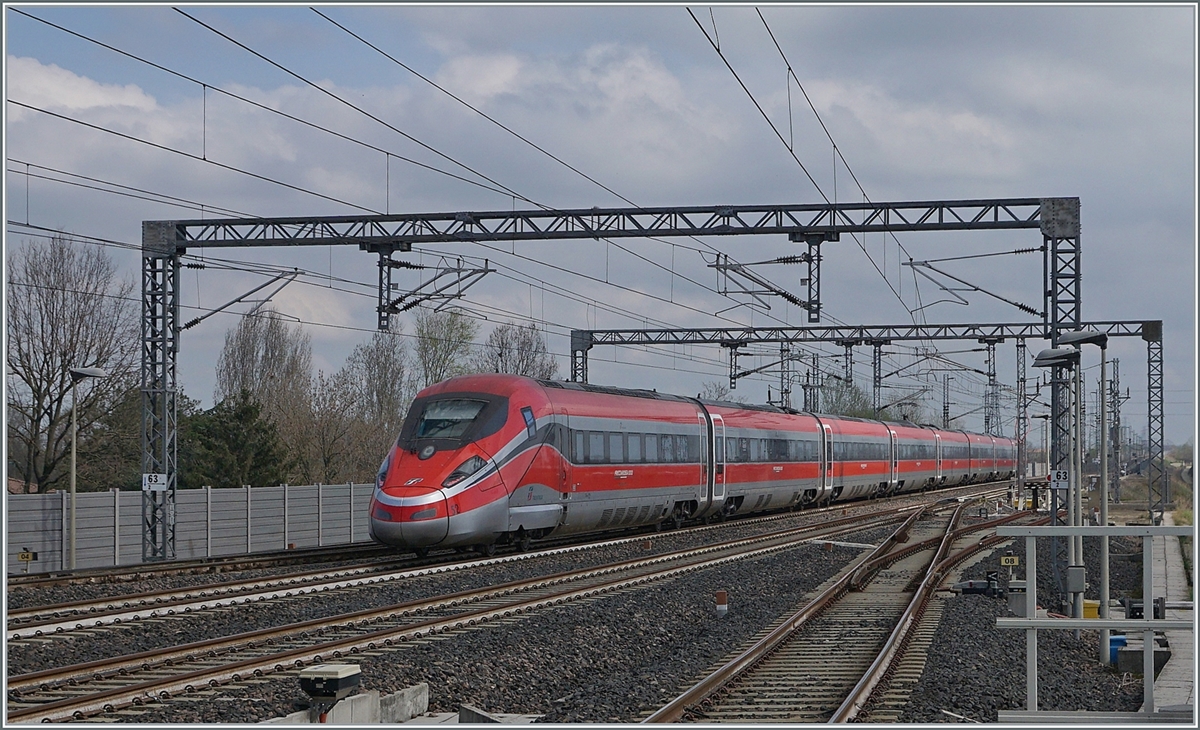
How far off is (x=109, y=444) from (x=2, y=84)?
113 ft

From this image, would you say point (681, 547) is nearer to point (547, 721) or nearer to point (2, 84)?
point (547, 721)

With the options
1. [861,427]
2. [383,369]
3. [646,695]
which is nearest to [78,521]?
[646,695]

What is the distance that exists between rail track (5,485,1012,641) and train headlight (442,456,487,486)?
1419 mm

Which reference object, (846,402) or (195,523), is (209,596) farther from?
(846,402)

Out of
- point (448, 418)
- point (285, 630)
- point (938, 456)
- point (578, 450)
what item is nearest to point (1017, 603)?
point (578, 450)

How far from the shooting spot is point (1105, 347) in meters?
19.0

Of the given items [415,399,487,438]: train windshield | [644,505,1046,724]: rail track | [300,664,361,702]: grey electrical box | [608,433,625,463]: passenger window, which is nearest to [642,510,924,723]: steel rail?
[644,505,1046,724]: rail track

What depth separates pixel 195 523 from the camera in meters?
31.5

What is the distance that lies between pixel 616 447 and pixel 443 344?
1570 inches

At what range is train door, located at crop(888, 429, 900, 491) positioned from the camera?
54.2 metres

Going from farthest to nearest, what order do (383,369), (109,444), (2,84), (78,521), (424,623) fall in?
(383,369) → (109,444) → (78,521) → (424,623) → (2,84)

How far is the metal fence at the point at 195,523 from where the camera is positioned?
2811cm

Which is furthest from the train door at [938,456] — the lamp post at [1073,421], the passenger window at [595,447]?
the lamp post at [1073,421]

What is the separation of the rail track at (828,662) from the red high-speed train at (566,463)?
587cm
